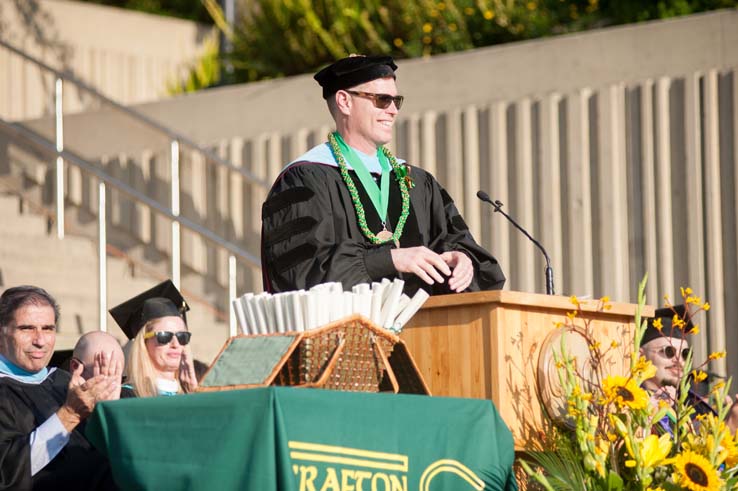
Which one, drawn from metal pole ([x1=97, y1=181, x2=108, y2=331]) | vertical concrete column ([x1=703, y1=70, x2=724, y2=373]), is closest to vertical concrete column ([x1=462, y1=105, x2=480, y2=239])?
vertical concrete column ([x1=703, y1=70, x2=724, y2=373])

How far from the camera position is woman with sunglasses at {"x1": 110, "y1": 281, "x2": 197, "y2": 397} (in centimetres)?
566

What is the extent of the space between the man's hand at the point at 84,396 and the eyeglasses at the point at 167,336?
4.64 feet

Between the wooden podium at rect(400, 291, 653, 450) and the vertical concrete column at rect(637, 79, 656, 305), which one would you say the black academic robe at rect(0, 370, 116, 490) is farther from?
the vertical concrete column at rect(637, 79, 656, 305)

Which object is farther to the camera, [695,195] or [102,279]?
[695,195]

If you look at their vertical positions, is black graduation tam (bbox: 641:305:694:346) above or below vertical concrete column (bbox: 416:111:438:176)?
below

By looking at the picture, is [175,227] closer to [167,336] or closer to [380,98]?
[167,336]

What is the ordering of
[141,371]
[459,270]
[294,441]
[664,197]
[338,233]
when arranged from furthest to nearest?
[664,197]
[141,371]
[338,233]
[459,270]
[294,441]

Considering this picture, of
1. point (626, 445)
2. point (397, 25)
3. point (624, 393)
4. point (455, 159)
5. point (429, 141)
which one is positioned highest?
point (397, 25)

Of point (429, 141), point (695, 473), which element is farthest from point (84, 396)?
point (429, 141)

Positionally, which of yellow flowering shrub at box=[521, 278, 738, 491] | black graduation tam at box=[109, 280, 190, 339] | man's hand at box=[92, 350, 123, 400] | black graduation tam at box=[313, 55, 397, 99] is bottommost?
yellow flowering shrub at box=[521, 278, 738, 491]

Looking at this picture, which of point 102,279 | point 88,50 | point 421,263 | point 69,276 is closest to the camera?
point 421,263

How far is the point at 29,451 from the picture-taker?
172 inches

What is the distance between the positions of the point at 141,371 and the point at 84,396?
4.35 ft

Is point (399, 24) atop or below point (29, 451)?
atop
